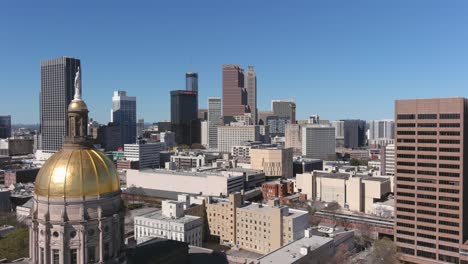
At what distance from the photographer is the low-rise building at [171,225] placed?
8350cm

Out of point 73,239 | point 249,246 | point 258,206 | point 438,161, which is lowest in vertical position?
point 249,246

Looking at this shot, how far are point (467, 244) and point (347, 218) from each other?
32037mm

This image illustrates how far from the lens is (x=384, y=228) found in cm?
10075

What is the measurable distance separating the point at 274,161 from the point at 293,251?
382ft

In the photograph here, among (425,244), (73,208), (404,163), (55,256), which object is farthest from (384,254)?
(55,256)

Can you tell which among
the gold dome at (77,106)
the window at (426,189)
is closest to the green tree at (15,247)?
the gold dome at (77,106)

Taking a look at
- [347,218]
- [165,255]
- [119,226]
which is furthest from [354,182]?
[119,226]

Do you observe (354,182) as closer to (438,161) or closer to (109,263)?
(438,161)

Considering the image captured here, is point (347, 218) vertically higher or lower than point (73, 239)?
lower

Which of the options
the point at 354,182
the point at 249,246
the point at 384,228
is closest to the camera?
the point at 249,246

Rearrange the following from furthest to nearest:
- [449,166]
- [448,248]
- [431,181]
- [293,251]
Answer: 1. [431,181]
2. [448,248]
3. [449,166]
4. [293,251]

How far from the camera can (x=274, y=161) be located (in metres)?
186

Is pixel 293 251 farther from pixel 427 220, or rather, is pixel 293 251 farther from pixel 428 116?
pixel 428 116

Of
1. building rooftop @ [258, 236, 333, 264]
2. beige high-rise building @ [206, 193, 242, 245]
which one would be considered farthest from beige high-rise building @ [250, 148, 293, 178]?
building rooftop @ [258, 236, 333, 264]
